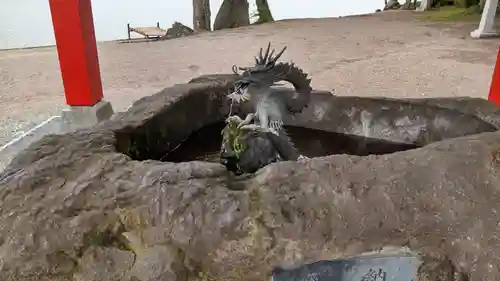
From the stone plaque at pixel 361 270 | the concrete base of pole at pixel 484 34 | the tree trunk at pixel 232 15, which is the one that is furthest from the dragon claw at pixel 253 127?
the tree trunk at pixel 232 15

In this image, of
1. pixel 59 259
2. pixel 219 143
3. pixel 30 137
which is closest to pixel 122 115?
pixel 219 143

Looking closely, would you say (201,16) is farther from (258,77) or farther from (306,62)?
(258,77)

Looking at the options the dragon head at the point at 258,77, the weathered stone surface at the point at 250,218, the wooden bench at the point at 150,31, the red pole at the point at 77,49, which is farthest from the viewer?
the wooden bench at the point at 150,31

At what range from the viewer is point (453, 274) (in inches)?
52.2

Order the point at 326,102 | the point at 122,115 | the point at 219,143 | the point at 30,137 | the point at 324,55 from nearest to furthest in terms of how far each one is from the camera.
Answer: the point at 122,115
the point at 219,143
the point at 326,102
the point at 30,137
the point at 324,55

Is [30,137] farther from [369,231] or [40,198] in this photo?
[369,231]

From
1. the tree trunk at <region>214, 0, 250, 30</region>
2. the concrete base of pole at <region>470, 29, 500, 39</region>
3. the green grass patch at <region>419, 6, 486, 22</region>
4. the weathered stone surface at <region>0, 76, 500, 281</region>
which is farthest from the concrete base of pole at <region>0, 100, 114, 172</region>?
the green grass patch at <region>419, 6, 486, 22</region>

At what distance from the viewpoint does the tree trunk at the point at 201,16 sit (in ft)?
31.8

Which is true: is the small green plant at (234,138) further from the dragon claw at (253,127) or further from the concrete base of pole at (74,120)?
the concrete base of pole at (74,120)

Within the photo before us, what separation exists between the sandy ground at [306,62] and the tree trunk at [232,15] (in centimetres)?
155

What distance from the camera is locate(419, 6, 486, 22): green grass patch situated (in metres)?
8.80

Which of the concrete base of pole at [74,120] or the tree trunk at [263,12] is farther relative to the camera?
the tree trunk at [263,12]

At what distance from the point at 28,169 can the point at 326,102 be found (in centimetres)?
151

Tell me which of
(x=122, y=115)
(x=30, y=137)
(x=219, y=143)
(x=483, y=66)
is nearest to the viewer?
(x=122, y=115)
